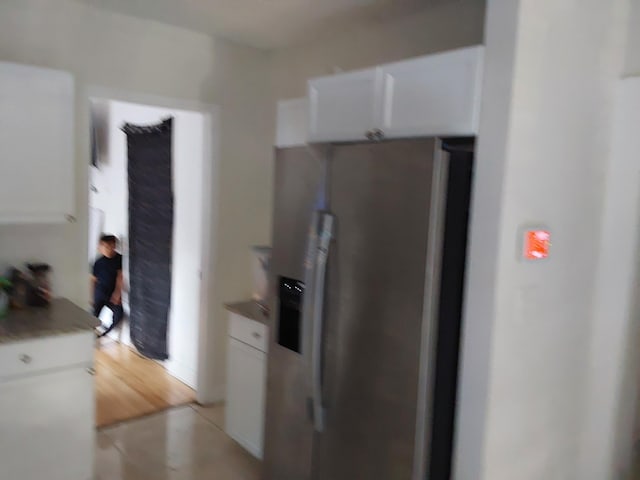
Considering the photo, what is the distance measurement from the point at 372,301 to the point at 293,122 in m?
1.43

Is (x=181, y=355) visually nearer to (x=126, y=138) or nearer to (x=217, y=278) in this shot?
(x=217, y=278)

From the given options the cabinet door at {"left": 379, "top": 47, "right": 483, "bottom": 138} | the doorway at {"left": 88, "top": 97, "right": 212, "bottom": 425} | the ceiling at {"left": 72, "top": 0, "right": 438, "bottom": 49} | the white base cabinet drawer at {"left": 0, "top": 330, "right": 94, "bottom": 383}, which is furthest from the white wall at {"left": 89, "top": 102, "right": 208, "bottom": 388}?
the cabinet door at {"left": 379, "top": 47, "right": 483, "bottom": 138}

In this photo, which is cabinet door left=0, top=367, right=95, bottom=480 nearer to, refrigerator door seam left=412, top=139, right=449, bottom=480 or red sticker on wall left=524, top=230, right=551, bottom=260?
refrigerator door seam left=412, top=139, right=449, bottom=480

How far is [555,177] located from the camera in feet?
5.81

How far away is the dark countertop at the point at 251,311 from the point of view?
107 inches

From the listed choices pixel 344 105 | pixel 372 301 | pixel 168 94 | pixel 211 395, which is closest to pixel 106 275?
pixel 211 395

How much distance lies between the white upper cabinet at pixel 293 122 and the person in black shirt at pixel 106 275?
2219 mm

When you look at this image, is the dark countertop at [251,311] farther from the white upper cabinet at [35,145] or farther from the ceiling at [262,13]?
the ceiling at [262,13]

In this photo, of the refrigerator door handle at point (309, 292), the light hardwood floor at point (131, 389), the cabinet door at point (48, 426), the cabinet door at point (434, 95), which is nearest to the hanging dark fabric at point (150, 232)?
the light hardwood floor at point (131, 389)

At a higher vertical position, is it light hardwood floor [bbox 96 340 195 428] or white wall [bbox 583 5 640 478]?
white wall [bbox 583 5 640 478]

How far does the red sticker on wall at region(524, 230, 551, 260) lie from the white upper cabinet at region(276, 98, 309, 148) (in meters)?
1.45

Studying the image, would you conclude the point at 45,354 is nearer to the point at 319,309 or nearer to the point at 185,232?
the point at 319,309

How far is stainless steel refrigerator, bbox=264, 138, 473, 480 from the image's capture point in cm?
166

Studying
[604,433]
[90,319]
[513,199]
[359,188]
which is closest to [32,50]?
[90,319]
